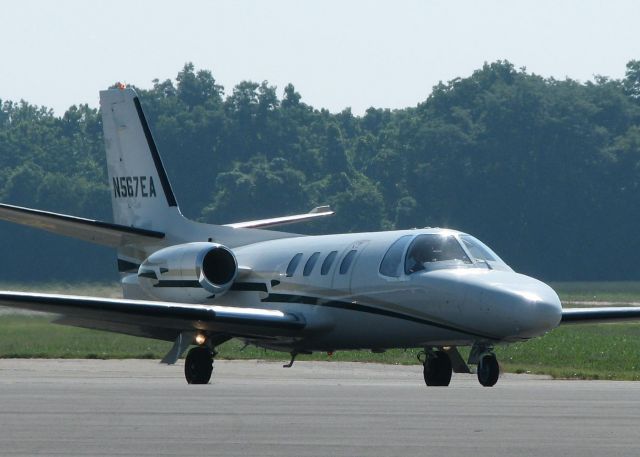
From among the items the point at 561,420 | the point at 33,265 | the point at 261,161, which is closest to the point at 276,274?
the point at 561,420

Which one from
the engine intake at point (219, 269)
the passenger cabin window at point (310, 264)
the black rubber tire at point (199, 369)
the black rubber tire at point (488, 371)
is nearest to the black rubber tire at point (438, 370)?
the black rubber tire at point (488, 371)

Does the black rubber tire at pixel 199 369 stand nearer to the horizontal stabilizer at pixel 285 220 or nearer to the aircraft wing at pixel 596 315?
the horizontal stabilizer at pixel 285 220

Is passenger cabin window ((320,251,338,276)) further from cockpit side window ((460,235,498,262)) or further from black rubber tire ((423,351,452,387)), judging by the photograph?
cockpit side window ((460,235,498,262))

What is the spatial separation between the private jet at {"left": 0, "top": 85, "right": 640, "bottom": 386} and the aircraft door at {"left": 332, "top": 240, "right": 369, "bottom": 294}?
0.02m

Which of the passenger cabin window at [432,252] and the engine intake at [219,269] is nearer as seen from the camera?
the passenger cabin window at [432,252]

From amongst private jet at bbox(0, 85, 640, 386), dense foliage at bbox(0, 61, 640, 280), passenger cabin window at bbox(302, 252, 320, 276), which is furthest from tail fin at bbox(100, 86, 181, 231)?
dense foliage at bbox(0, 61, 640, 280)

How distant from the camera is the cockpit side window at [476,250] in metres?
22.4

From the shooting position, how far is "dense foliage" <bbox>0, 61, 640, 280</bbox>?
96875 millimetres

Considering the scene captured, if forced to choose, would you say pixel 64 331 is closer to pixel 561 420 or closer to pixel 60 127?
pixel 561 420

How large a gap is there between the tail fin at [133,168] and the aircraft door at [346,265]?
517cm

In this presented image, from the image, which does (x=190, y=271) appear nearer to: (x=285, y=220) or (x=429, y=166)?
(x=285, y=220)

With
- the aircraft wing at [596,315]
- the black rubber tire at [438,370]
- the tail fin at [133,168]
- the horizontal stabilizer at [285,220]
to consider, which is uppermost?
the tail fin at [133,168]

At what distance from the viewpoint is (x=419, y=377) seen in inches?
1054

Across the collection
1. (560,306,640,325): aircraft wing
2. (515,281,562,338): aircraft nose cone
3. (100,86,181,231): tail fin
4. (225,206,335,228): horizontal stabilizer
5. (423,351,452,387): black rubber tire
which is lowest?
(423,351,452,387): black rubber tire
